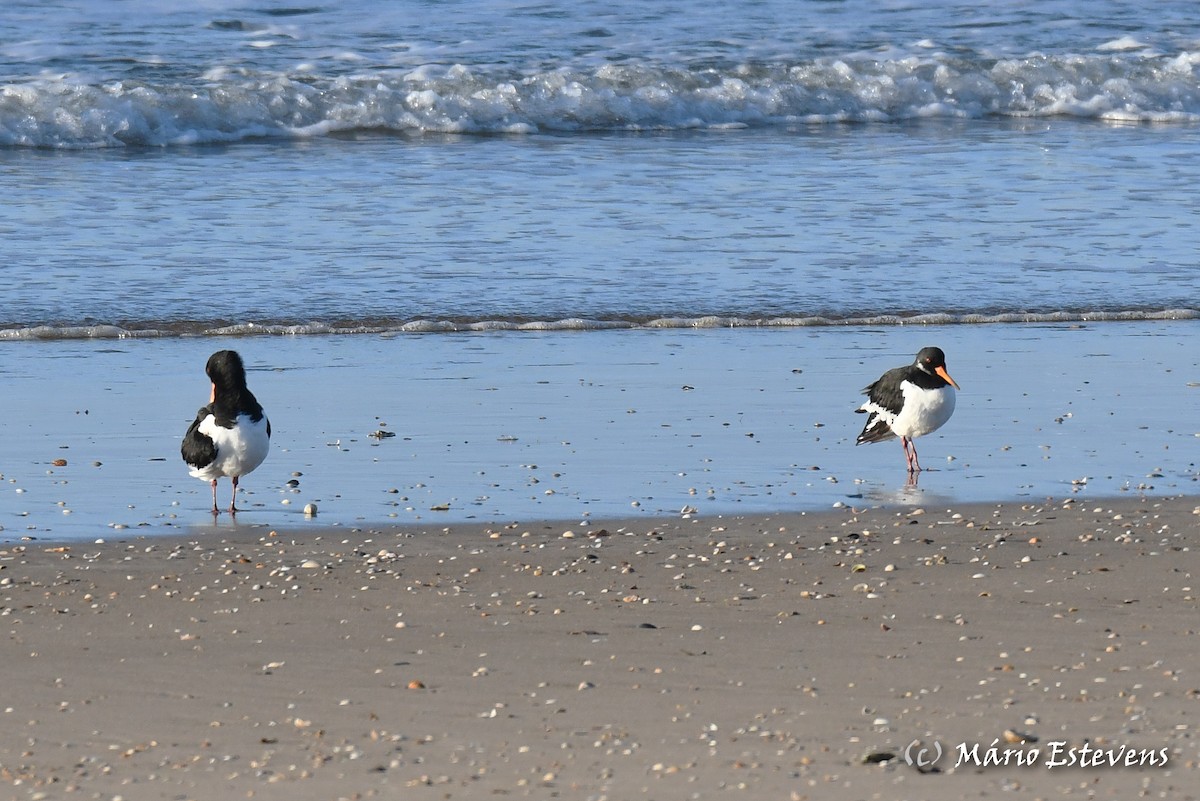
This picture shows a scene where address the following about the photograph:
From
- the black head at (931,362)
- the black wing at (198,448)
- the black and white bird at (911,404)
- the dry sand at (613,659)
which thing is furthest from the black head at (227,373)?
the black head at (931,362)

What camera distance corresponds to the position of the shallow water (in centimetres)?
673

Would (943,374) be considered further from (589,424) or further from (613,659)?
(613,659)

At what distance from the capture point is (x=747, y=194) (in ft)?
46.2

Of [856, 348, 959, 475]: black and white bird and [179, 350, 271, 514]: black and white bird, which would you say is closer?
[179, 350, 271, 514]: black and white bird

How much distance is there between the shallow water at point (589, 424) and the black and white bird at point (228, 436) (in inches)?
6.3

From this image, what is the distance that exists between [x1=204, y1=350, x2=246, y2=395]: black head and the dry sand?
3.03 feet

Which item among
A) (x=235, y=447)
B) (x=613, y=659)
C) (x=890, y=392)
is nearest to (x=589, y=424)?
(x=890, y=392)

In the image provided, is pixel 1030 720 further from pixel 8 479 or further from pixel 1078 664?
pixel 8 479

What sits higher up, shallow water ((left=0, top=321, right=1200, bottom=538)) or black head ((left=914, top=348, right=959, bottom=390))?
black head ((left=914, top=348, right=959, bottom=390))

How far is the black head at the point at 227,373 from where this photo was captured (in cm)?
701

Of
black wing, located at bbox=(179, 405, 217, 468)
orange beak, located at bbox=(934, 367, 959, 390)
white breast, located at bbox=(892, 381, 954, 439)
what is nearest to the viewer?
black wing, located at bbox=(179, 405, 217, 468)

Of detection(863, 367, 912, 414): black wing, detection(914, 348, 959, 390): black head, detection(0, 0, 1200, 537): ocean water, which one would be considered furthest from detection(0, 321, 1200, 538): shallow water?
detection(914, 348, 959, 390): black head

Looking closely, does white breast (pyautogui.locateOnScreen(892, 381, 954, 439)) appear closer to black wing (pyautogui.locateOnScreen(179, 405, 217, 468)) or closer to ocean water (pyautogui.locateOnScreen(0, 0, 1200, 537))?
ocean water (pyautogui.locateOnScreen(0, 0, 1200, 537))

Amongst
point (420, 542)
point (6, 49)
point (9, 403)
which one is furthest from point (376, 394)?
point (6, 49)
